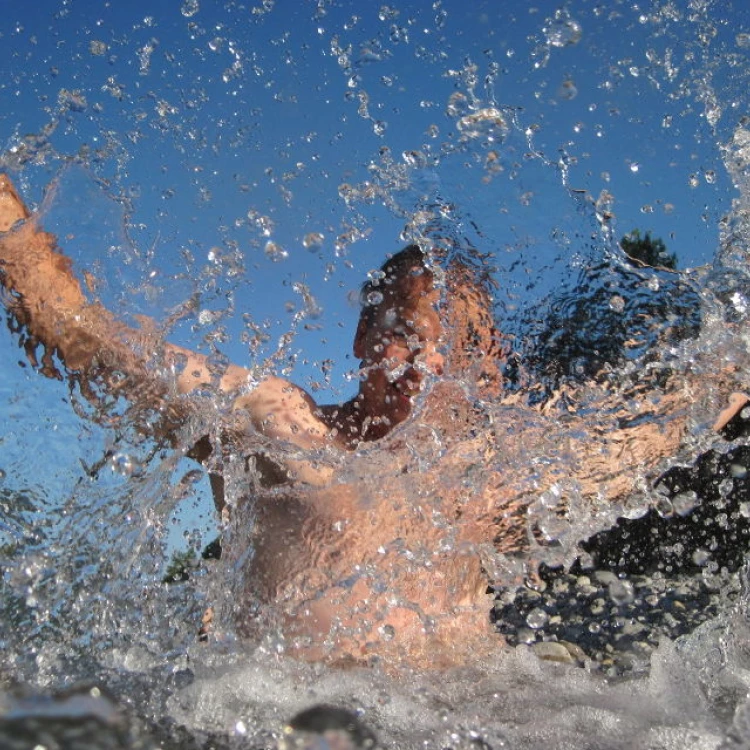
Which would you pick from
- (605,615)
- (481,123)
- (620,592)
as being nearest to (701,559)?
(620,592)

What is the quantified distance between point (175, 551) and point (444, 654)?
3.16 feet

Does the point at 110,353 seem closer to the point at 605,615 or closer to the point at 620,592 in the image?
the point at 605,615

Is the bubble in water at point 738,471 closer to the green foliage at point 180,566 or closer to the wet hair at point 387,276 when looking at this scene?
the wet hair at point 387,276

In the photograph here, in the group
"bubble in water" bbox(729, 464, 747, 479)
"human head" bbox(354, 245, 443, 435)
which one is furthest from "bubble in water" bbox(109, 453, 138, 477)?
"bubble in water" bbox(729, 464, 747, 479)

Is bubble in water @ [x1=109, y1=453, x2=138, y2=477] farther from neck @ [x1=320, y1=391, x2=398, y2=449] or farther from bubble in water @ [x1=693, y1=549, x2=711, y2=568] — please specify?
bubble in water @ [x1=693, y1=549, x2=711, y2=568]

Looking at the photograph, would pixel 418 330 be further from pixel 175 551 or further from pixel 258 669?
pixel 258 669

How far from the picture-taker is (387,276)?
9.24 ft

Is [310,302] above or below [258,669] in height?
above

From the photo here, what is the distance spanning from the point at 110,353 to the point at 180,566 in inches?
34.9

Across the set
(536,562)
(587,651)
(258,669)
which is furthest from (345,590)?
(587,651)

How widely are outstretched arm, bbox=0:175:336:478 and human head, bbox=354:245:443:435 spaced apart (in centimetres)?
23

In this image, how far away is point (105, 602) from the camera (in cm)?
227

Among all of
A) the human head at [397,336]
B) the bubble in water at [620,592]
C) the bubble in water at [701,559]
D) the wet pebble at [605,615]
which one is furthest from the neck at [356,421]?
the bubble in water at [701,559]

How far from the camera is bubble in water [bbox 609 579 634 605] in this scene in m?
4.65
